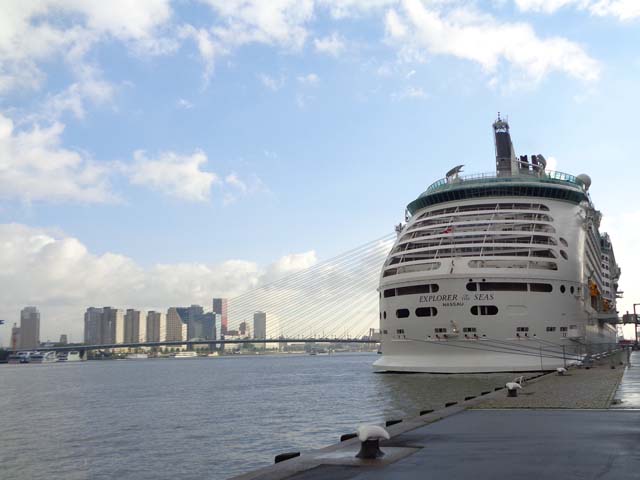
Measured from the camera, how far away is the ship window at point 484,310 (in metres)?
40.2

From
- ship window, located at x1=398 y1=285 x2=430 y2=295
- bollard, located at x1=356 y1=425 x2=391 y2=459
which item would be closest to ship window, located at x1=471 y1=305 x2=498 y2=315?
ship window, located at x1=398 y1=285 x2=430 y2=295

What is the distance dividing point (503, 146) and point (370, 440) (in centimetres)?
5651

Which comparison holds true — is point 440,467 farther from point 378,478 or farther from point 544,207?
point 544,207

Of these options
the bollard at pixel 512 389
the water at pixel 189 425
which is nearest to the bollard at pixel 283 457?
the water at pixel 189 425

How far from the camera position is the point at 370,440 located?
1095cm

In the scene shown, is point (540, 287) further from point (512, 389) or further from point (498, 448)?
point (498, 448)

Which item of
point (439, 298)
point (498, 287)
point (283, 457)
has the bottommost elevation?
point (283, 457)

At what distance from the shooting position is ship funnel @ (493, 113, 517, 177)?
201 ft

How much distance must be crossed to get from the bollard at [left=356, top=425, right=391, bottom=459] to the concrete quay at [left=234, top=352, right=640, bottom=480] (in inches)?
7.7

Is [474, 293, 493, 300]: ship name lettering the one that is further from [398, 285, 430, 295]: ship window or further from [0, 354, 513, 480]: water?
[0, 354, 513, 480]: water

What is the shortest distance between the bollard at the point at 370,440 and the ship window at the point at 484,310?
101 feet

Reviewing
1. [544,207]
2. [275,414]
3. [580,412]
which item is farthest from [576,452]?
[544,207]

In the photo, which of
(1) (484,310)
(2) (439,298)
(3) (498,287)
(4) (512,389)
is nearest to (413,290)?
(2) (439,298)

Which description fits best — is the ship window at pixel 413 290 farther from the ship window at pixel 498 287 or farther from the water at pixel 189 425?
the water at pixel 189 425
